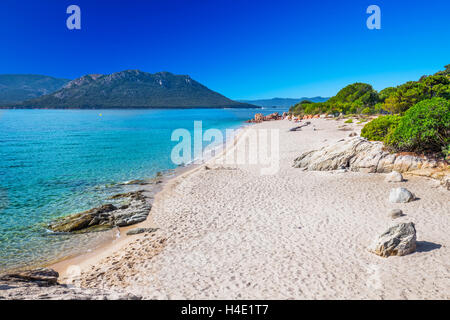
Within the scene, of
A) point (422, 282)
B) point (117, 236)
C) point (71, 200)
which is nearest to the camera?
point (422, 282)

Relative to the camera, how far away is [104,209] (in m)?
13.8

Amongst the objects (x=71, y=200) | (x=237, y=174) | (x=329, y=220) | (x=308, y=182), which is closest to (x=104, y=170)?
(x=71, y=200)

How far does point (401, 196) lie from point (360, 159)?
5246mm

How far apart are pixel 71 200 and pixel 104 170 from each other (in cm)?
852

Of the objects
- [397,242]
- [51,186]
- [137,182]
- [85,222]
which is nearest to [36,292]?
[85,222]

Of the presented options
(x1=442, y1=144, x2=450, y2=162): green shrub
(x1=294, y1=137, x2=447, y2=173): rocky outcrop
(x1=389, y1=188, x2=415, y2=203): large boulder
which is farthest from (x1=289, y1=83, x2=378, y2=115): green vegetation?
(x1=389, y1=188, x2=415, y2=203): large boulder

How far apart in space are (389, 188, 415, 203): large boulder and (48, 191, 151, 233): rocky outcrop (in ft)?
39.0

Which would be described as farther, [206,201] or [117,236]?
[206,201]

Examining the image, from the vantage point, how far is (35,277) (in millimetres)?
6617

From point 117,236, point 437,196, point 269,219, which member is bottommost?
point 117,236

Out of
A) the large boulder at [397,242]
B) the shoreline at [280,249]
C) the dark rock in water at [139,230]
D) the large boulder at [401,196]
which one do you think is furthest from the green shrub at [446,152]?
the dark rock in water at [139,230]

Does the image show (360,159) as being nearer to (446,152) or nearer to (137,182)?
(446,152)

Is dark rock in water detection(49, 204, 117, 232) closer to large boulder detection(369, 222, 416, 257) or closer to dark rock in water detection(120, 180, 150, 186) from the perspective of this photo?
dark rock in water detection(120, 180, 150, 186)
